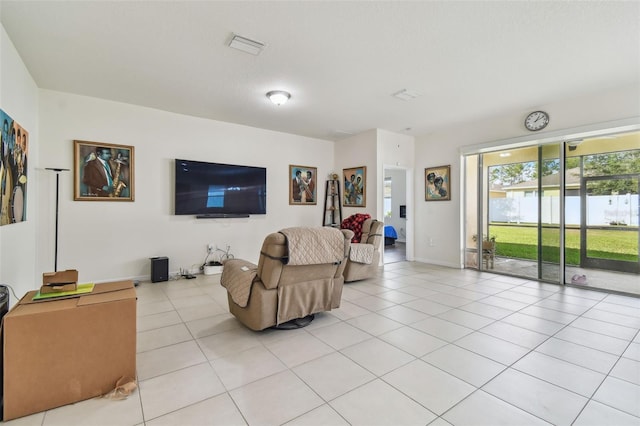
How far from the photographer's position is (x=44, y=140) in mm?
4078

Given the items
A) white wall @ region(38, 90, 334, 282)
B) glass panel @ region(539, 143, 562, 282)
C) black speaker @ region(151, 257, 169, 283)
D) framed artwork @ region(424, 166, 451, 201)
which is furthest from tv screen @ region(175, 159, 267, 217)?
glass panel @ region(539, 143, 562, 282)

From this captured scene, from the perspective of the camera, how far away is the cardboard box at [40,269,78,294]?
2.01 metres

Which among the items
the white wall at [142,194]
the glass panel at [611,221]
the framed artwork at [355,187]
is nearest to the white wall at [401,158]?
the framed artwork at [355,187]

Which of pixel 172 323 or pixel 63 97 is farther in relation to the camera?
pixel 63 97

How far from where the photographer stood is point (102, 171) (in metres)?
4.47

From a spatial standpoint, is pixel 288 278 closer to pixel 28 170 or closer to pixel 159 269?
pixel 159 269

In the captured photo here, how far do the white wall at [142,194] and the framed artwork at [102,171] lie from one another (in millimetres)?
84

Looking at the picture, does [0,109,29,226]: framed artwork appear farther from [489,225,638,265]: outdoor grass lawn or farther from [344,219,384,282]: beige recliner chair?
[489,225,638,265]: outdoor grass lawn

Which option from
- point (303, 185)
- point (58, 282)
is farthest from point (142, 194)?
point (303, 185)

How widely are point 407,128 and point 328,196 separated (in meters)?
2.31

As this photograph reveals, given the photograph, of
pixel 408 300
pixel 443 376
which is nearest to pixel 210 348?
pixel 443 376

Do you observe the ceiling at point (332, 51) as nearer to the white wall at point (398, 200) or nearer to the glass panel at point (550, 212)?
the glass panel at point (550, 212)

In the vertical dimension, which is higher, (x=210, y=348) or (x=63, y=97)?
(x=63, y=97)

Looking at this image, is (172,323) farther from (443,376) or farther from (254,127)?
(254,127)
